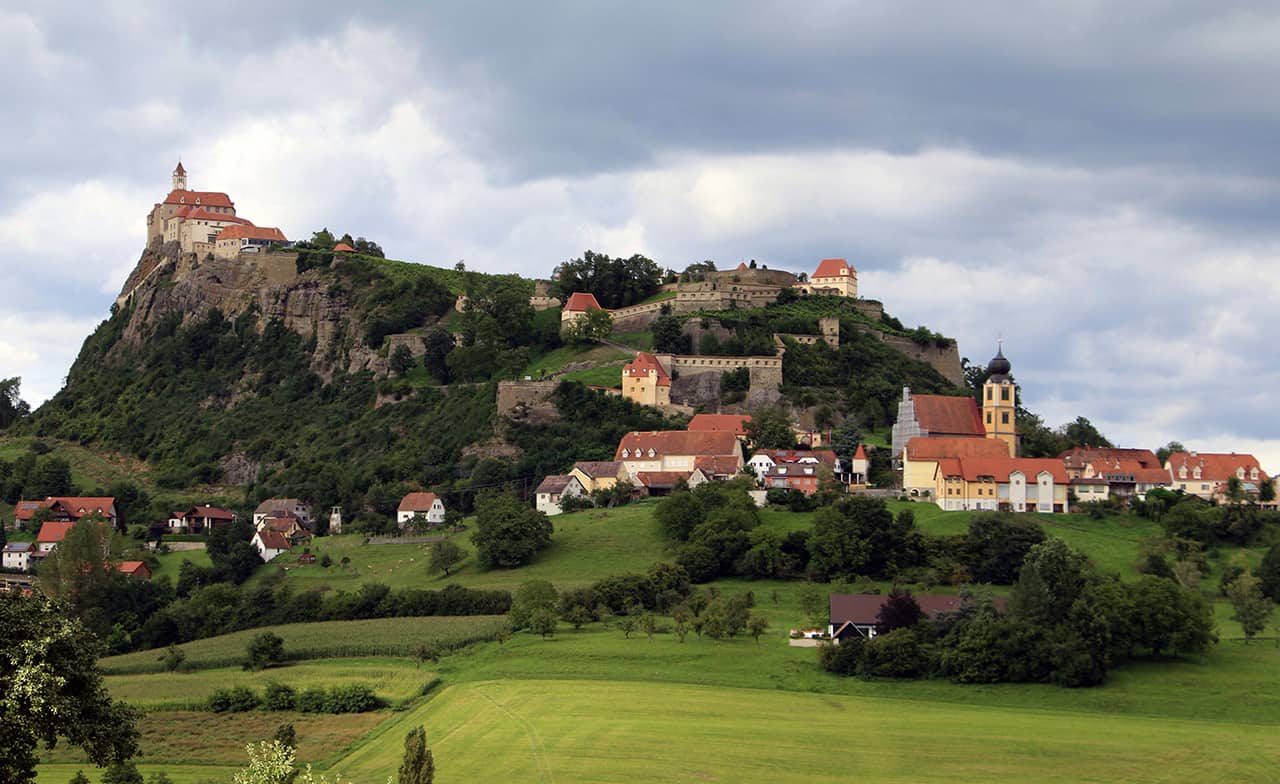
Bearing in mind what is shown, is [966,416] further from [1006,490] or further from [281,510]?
[281,510]

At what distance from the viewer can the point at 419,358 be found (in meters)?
136

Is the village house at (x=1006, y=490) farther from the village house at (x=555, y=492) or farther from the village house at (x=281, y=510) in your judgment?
the village house at (x=281, y=510)

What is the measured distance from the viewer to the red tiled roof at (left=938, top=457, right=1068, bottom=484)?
91125mm

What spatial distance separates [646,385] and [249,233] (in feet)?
218

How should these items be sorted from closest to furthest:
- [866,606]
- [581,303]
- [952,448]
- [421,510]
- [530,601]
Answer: [866,606] → [530,601] → [952,448] → [421,510] → [581,303]

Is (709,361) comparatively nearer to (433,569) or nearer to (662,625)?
(433,569)

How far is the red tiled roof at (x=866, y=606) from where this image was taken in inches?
2665

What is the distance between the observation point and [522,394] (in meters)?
116

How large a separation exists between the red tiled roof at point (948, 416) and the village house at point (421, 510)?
35.3m

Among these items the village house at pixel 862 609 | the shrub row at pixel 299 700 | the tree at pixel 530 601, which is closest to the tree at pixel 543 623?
the tree at pixel 530 601

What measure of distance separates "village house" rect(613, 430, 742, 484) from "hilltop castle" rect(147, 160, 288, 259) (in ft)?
233

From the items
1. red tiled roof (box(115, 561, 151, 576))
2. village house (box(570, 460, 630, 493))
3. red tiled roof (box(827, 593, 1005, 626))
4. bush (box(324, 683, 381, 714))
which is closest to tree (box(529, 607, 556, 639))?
bush (box(324, 683, 381, 714))

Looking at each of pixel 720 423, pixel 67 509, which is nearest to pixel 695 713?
pixel 720 423

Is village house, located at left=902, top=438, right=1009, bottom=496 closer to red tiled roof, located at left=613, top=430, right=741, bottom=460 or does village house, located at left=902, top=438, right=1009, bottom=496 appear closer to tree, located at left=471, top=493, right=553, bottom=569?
red tiled roof, located at left=613, top=430, right=741, bottom=460
